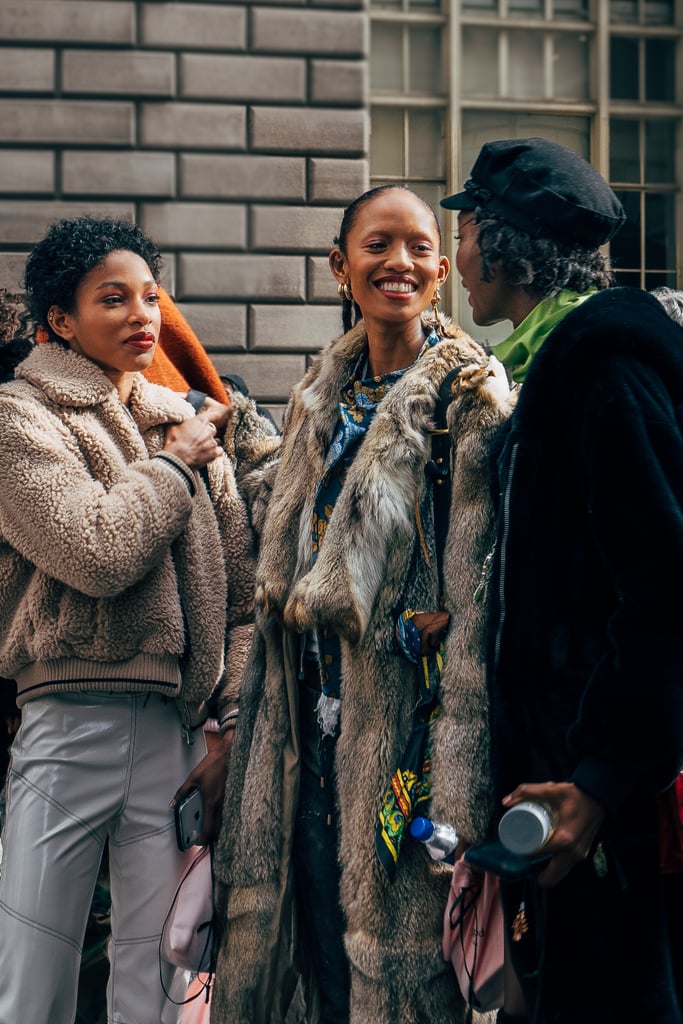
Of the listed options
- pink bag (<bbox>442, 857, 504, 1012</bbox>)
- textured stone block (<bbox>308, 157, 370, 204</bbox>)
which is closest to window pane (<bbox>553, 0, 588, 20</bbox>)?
textured stone block (<bbox>308, 157, 370, 204</bbox>)

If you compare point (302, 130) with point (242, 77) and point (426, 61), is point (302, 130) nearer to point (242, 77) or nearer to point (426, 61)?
point (242, 77)

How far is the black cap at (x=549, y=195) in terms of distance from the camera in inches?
91.7

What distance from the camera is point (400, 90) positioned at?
9133mm

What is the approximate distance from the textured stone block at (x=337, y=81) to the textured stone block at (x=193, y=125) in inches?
20.4

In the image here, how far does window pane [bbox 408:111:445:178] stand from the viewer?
9.10 m

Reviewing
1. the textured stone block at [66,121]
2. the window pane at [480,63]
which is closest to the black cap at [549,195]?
the textured stone block at [66,121]

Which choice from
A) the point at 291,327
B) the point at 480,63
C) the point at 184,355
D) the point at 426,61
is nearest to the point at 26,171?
the point at 291,327

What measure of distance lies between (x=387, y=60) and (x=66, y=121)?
246cm

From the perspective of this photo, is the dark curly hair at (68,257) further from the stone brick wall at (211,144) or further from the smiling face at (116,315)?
the stone brick wall at (211,144)

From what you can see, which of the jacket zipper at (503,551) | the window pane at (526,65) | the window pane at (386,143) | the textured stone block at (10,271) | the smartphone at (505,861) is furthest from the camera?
the window pane at (526,65)

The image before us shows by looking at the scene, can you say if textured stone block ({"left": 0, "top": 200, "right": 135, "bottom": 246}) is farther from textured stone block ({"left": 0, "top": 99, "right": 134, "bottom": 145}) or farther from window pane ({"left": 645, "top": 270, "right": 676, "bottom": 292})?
window pane ({"left": 645, "top": 270, "right": 676, "bottom": 292})

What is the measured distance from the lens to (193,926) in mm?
2914

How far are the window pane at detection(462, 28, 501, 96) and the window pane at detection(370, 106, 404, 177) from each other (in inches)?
22.1

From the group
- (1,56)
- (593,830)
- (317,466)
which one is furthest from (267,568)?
(1,56)
